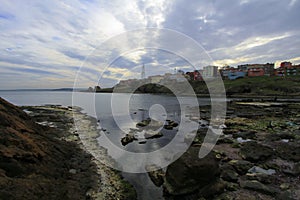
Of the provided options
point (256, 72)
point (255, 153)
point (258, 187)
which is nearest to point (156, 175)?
point (258, 187)

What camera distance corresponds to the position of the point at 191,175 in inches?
293

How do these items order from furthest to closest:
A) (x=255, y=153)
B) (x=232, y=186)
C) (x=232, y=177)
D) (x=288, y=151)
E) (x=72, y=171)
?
1. (x=288, y=151)
2. (x=255, y=153)
3. (x=72, y=171)
4. (x=232, y=177)
5. (x=232, y=186)

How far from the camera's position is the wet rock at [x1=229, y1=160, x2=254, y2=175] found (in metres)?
9.40

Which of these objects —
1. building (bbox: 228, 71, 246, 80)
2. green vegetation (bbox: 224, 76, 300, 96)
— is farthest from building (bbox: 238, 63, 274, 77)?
green vegetation (bbox: 224, 76, 300, 96)

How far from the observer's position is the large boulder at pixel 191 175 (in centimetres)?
743

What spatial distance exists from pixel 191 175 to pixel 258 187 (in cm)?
311

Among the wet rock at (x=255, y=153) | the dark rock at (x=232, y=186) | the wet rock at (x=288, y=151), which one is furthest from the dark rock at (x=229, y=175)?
the wet rock at (x=288, y=151)

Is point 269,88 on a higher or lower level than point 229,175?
higher

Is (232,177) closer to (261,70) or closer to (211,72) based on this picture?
(261,70)

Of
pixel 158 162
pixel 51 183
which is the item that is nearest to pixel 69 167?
pixel 51 183

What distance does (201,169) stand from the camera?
7.46 metres

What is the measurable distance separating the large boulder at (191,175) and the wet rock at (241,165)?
260 cm

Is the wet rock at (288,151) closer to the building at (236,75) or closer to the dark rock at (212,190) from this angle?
the dark rock at (212,190)

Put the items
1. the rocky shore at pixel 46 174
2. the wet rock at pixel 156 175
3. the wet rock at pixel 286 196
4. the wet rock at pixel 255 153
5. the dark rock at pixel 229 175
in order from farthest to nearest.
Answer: the wet rock at pixel 255 153 → the wet rock at pixel 156 175 → the dark rock at pixel 229 175 → the wet rock at pixel 286 196 → the rocky shore at pixel 46 174
